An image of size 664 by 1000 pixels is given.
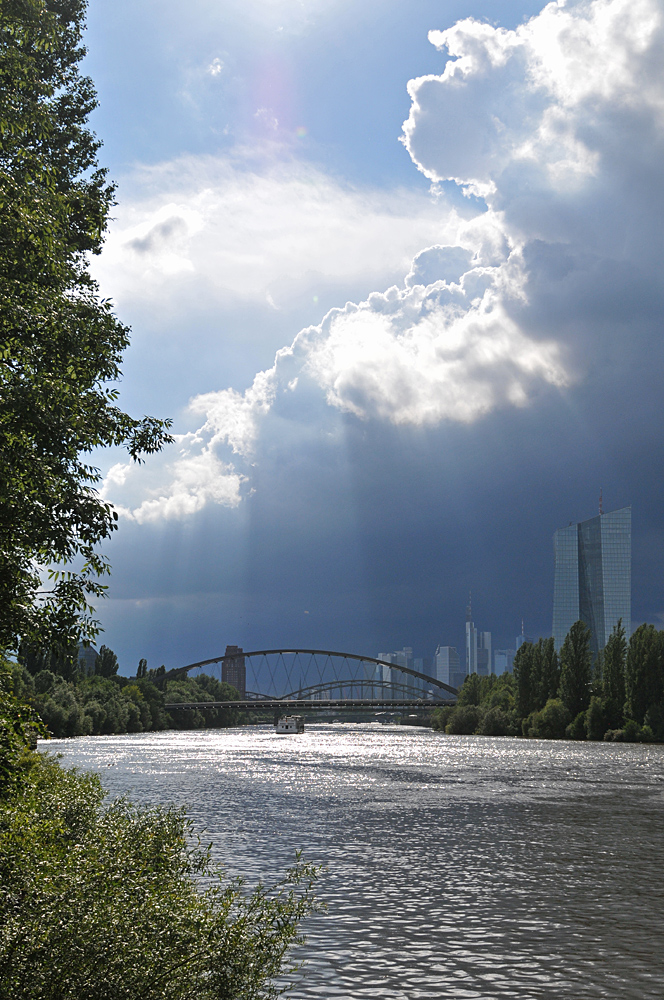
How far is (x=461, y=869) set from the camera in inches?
1123

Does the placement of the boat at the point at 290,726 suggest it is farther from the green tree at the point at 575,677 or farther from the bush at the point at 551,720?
the green tree at the point at 575,677

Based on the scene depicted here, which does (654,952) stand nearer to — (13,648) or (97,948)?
(97,948)

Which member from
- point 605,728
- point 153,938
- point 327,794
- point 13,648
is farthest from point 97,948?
point 605,728

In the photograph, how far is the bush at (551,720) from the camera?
12088 cm

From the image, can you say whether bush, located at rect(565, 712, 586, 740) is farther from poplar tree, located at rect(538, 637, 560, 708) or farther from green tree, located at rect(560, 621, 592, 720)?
poplar tree, located at rect(538, 637, 560, 708)

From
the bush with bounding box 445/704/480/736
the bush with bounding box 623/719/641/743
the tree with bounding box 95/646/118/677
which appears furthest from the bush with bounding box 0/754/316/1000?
the tree with bounding box 95/646/118/677

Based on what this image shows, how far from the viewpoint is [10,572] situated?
15.7 metres

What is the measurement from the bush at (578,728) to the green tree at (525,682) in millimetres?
12476

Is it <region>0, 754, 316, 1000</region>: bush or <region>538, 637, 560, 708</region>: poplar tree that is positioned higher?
<region>0, 754, 316, 1000</region>: bush

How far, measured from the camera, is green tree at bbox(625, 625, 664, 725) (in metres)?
106

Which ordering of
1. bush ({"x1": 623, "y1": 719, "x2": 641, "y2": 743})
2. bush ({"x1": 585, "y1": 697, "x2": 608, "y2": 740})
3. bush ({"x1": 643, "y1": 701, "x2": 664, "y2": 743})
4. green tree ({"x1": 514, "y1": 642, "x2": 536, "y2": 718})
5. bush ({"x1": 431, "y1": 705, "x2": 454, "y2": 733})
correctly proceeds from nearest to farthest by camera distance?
bush ({"x1": 643, "y1": 701, "x2": 664, "y2": 743}), bush ({"x1": 623, "y1": 719, "x2": 641, "y2": 743}), bush ({"x1": 585, "y1": 697, "x2": 608, "y2": 740}), green tree ({"x1": 514, "y1": 642, "x2": 536, "y2": 718}), bush ({"x1": 431, "y1": 705, "x2": 454, "y2": 733})

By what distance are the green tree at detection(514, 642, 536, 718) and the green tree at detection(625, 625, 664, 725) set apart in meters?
23.0

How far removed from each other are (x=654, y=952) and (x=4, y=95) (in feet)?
69.9

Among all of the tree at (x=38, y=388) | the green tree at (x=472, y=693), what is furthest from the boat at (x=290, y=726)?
the tree at (x=38, y=388)
